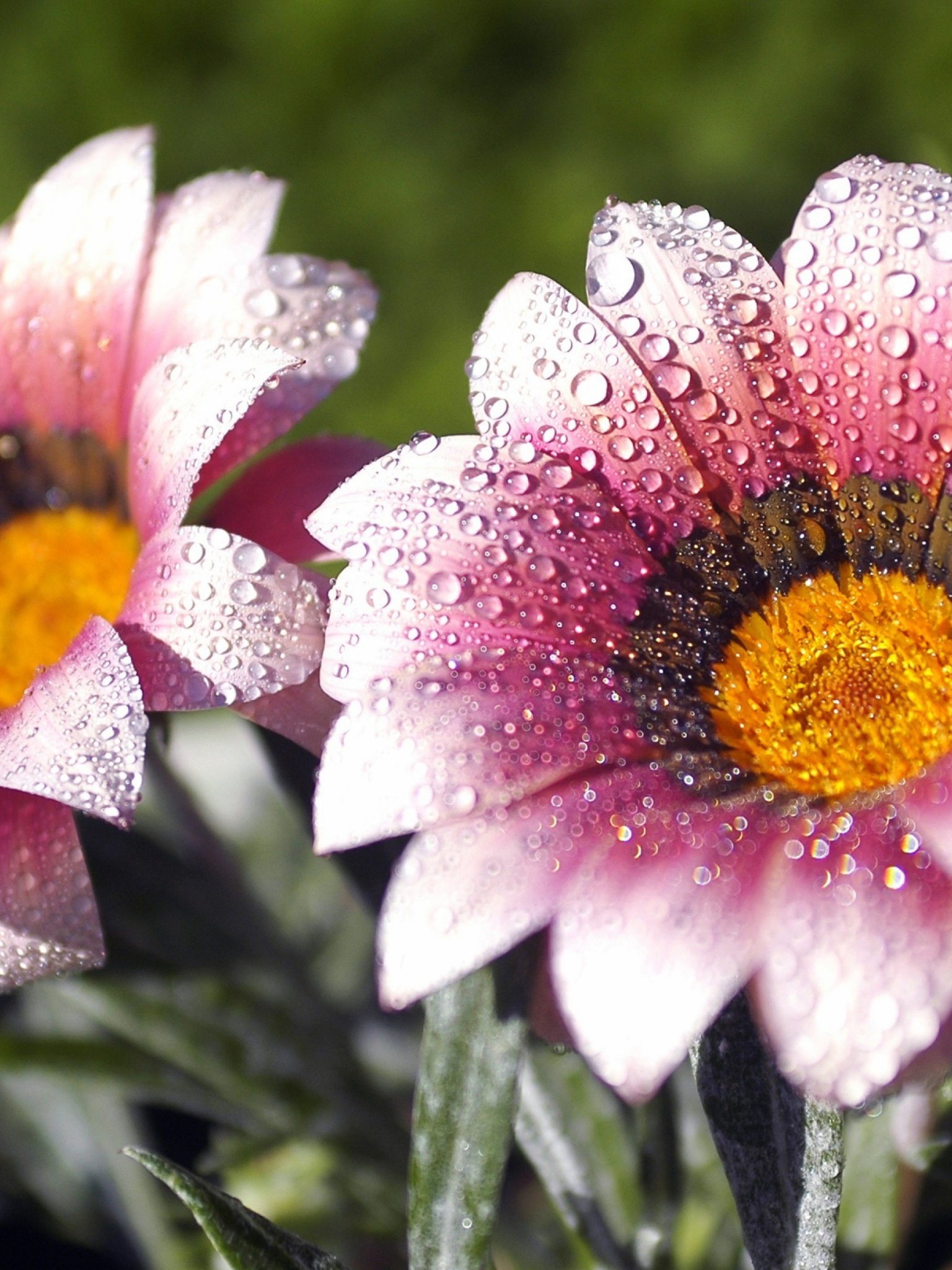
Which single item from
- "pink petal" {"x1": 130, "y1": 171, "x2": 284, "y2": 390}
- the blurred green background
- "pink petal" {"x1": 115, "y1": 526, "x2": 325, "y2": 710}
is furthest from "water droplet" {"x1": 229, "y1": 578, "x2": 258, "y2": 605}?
the blurred green background

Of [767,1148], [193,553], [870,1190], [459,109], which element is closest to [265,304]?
[193,553]

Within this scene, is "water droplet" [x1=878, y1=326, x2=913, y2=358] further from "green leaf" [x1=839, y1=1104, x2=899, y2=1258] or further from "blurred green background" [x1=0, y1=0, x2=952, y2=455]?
"blurred green background" [x1=0, y1=0, x2=952, y2=455]

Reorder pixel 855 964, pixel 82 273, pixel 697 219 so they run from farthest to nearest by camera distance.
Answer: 1. pixel 82 273
2. pixel 697 219
3. pixel 855 964

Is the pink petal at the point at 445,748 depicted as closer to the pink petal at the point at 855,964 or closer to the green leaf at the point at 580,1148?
the pink petal at the point at 855,964

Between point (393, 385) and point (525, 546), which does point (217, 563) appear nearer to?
point (525, 546)

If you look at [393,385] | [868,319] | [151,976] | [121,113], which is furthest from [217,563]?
[121,113]

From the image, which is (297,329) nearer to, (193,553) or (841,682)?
(193,553)
